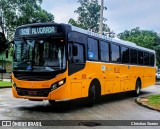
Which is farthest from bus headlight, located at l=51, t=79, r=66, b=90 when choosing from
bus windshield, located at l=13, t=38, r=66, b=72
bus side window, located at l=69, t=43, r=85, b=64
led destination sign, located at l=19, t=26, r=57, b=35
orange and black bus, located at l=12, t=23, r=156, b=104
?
led destination sign, located at l=19, t=26, r=57, b=35

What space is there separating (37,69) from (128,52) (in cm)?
886

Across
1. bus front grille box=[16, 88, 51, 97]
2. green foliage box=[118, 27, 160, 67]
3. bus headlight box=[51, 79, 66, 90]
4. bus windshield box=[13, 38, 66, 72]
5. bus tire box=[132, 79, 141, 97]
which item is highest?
green foliage box=[118, 27, 160, 67]

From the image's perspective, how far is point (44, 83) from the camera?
14.0 meters

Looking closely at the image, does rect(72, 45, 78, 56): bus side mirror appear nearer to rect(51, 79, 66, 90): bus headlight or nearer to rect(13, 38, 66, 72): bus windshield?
rect(13, 38, 66, 72): bus windshield

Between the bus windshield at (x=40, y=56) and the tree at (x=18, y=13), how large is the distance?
49.7 metres

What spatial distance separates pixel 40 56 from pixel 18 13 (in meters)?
51.9

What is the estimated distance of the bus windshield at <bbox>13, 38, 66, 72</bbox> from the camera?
46.2ft

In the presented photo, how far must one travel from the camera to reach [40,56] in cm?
1429

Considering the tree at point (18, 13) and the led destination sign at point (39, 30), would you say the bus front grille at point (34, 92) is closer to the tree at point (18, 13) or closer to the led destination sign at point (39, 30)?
the led destination sign at point (39, 30)

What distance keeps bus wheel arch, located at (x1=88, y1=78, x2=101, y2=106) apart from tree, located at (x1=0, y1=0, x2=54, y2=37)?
47.9m

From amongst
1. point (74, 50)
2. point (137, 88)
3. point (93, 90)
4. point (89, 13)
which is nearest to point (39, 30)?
point (74, 50)

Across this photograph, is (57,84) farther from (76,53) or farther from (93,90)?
(93,90)

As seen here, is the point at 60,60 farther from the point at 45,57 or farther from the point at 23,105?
the point at 23,105

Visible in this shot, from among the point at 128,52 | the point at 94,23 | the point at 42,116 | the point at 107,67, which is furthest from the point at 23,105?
the point at 94,23
